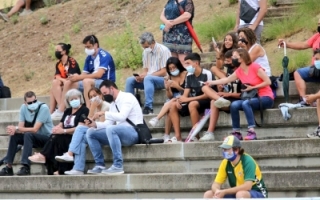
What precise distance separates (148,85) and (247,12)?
2020 mm

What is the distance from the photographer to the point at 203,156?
52.7 ft

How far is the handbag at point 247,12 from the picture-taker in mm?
18125

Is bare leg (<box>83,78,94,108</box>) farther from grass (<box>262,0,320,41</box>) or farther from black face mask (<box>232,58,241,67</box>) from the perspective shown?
grass (<box>262,0,320,41</box>)

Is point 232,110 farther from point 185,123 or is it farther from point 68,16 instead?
point 68,16

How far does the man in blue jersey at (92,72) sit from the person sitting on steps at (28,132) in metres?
0.92

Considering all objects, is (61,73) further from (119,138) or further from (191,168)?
(191,168)

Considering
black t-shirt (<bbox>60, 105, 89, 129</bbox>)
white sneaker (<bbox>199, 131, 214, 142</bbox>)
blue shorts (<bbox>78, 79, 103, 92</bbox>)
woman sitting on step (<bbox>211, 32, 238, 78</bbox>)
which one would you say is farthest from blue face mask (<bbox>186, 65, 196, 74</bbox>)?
blue shorts (<bbox>78, 79, 103, 92</bbox>)

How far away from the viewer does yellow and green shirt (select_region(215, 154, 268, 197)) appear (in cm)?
1394

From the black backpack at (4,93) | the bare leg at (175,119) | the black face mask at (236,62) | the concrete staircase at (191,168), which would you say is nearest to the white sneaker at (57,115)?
the concrete staircase at (191,168)

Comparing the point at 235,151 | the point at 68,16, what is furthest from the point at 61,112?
the point at 68,16

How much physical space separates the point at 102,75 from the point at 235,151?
193 inches

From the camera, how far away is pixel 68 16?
84.0 feet

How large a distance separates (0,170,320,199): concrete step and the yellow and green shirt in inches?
30.6

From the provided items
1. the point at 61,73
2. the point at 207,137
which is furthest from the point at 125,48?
the point at 207,137
